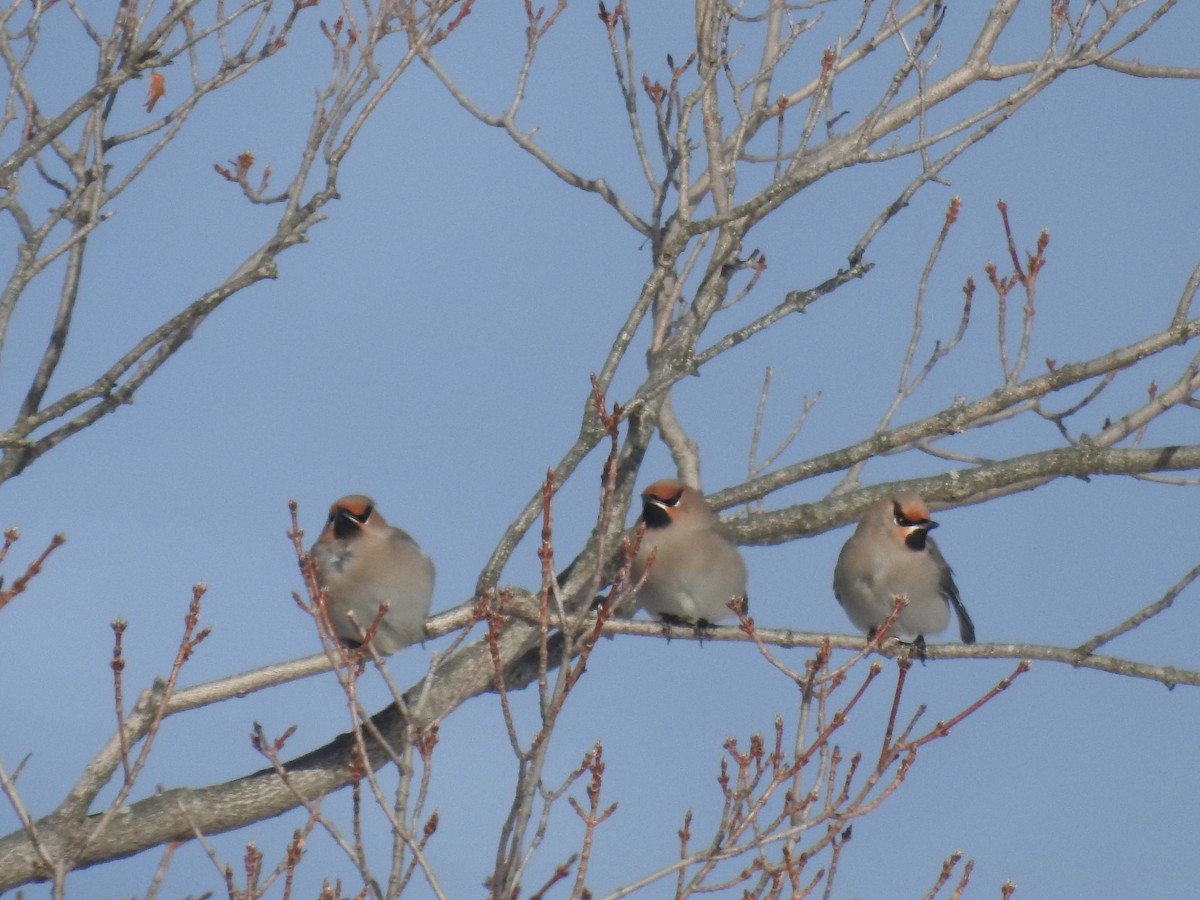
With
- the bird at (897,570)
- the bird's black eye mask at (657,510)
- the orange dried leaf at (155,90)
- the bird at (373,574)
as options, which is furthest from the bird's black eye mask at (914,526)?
the orange dried leaf at (155,90)

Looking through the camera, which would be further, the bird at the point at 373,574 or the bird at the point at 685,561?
the bird at the point at 685,561

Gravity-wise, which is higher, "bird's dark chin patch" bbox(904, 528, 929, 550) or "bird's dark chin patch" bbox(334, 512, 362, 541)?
"bird's dark chin patch" bbox(334, 512, 362, 541)

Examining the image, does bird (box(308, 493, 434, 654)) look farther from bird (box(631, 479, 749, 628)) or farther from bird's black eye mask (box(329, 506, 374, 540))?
bird (box(631, 479, 749, 628))

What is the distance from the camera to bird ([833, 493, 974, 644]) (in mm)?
7906

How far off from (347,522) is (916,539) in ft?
9.32

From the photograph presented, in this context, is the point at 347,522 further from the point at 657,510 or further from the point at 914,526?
the point at 914,526

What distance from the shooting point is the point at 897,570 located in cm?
795

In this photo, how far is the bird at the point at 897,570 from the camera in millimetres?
→ 7906

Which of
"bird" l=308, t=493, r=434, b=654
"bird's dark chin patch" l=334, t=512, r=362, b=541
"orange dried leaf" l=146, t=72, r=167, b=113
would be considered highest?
"orange dried leaf" l=146, t=72, r=167, b=113

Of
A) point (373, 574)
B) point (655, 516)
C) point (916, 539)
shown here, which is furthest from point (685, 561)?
point (373, 574)

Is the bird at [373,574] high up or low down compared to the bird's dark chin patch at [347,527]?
down

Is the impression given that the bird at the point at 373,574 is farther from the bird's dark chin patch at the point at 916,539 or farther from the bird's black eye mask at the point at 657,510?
the bird's dark chin patch at the point at 916,539

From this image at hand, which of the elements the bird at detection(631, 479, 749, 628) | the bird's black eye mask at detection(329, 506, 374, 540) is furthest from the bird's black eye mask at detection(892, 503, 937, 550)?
the bird's black eye mask at detection(329, 506, 374, 540)

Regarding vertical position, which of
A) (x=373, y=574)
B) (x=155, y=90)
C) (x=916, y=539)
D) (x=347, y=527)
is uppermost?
(x=155, y=90)
